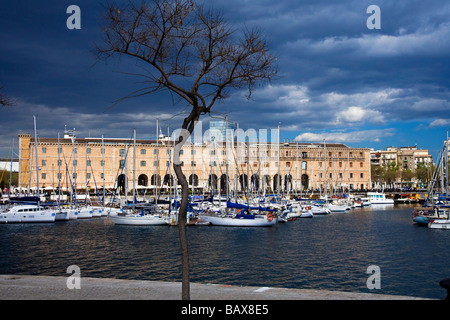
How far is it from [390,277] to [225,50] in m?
14.8

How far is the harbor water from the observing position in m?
18.7

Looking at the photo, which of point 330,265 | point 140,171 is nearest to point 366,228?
point 330,265

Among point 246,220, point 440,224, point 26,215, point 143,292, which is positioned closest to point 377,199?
point 440,224

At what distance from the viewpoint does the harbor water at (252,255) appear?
18.7 meters

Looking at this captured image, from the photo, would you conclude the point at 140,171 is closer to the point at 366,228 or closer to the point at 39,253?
the point at 366,228

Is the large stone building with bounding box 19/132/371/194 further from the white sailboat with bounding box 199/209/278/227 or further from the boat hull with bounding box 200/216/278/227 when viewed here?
the boat hull with bounding box 200/216/278/227

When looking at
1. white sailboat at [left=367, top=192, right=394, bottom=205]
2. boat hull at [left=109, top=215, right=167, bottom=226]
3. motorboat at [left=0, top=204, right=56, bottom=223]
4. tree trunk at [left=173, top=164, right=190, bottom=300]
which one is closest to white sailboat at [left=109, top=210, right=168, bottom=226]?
boat hull at [left=109, top=215, right=167, bottom=226]

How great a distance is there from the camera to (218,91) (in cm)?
920

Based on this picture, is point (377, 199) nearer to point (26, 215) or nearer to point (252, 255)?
point (26, 215)

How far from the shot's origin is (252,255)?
80.8ft

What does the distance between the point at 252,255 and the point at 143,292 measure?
1448 centimetres

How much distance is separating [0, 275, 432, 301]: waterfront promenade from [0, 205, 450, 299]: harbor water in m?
6.42

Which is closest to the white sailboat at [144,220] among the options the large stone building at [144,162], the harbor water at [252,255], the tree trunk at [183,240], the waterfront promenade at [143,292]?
the harbor water at [252,255]

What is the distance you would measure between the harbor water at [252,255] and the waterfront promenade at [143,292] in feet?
21.1
